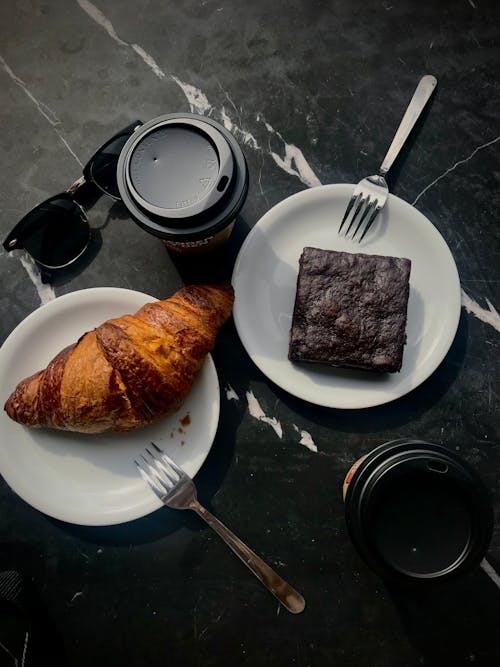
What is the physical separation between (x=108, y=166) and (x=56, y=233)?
0.83ft

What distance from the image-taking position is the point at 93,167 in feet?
5.89

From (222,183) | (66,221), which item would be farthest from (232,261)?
(66,221)

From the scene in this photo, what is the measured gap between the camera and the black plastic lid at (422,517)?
4.96 feet

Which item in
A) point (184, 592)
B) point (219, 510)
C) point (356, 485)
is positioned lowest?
point (184, 592)

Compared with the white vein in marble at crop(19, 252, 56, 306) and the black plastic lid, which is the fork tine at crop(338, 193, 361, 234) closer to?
the black plastic lid

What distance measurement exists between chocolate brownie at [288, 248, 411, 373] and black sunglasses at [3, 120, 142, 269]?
0.64 meters

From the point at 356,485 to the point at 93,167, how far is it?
3.84ft

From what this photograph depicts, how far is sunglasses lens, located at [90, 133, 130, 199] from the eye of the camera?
1.79 metres

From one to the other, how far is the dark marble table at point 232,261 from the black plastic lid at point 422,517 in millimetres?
266

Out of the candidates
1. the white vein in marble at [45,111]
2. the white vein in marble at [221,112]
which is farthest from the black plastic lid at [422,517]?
the white vein in marble at [45,111]

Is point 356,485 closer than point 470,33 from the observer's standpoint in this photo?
Yes

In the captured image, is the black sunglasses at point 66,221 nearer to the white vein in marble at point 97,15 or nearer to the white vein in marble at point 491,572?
the white vein in marble at point 97,15

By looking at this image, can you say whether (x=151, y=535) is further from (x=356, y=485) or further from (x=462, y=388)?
(x=462, y=388)

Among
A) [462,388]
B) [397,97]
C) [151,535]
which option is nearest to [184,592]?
[151,535]
